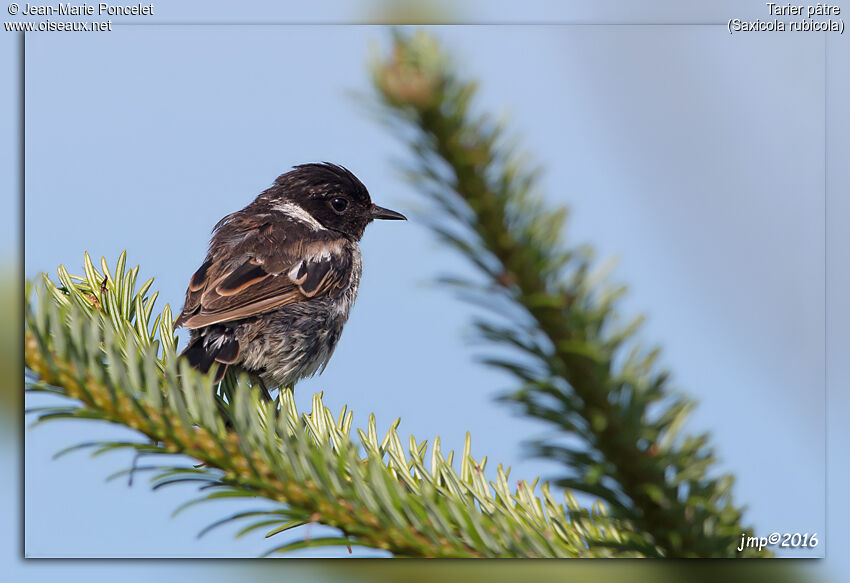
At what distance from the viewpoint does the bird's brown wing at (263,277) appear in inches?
163

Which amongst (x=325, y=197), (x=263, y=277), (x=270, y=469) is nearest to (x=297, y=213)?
(x=325, y=197)

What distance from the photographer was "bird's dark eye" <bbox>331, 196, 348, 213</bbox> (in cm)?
577

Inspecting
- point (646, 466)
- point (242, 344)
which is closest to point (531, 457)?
point (646, 466)

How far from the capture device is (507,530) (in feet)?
6.01

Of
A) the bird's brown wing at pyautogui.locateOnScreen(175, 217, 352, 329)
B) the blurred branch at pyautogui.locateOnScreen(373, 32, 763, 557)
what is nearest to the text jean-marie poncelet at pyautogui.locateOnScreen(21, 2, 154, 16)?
the bird's brown wing at pyautogui.locateOnScreen(175, 217, 352, 329)

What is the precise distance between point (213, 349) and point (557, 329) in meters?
3.04

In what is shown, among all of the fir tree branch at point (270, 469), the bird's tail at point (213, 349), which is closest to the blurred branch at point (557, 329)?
the fir tree branch at point (270, 469)

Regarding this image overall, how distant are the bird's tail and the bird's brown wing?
0.11 m

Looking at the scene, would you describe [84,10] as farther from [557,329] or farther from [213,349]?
[557,329]

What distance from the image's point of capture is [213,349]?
3.98 metres

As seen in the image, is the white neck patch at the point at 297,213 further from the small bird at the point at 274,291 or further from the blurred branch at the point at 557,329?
the blurred branch at the point at 557,329

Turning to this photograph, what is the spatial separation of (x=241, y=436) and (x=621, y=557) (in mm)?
861

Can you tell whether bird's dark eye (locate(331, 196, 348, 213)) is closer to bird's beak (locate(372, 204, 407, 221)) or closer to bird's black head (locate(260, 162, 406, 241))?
bird's black head (locate(260, 162, 406, 241))

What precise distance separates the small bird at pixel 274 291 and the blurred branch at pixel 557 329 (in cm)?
265
